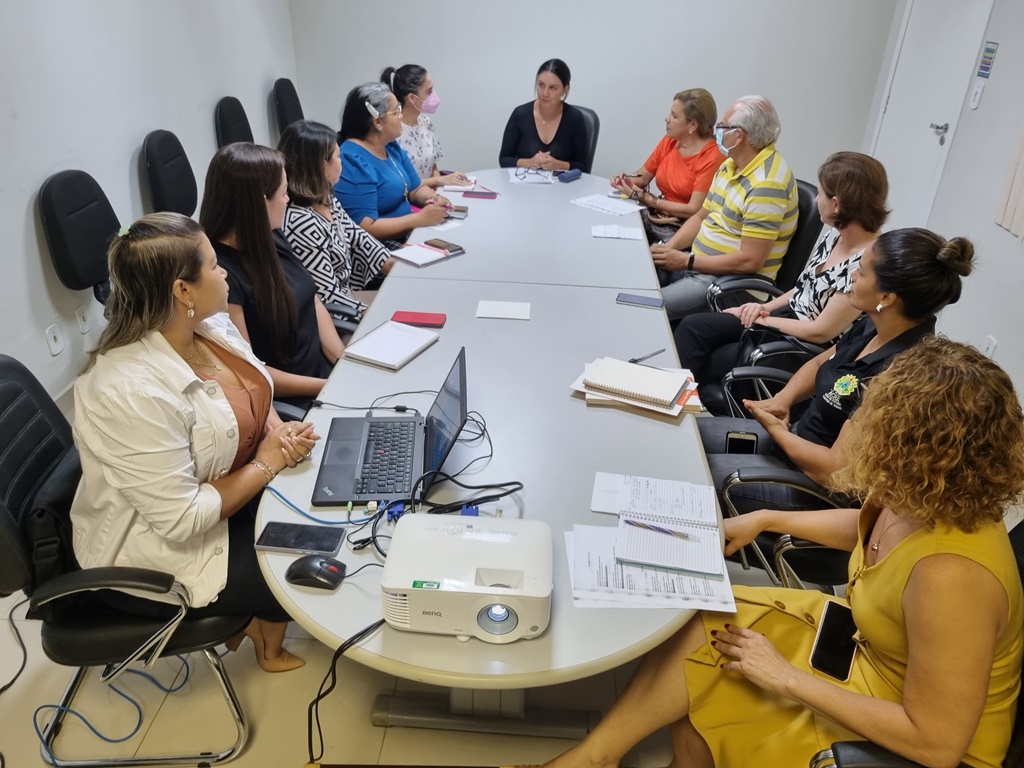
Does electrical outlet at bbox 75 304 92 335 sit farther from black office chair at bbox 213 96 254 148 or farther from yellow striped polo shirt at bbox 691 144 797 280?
yellow striped polo shirt at bbox 691 144 797 280

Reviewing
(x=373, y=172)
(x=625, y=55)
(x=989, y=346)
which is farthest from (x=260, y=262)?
(x=625, y=55)

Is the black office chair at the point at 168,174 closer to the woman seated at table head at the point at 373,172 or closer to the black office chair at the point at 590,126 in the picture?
the woman seated at table head at the point at 373,172

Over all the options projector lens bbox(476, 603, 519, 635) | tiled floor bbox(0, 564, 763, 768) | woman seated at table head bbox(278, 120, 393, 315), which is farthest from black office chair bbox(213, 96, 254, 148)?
projector lens bbox(476, 603, 519, 635)

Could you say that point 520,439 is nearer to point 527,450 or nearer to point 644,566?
point 527,450

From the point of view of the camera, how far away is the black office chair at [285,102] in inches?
185

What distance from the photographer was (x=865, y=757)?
112 centimetres

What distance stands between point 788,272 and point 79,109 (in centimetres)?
299

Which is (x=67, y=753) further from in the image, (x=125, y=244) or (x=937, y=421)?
(x=937, y=421)

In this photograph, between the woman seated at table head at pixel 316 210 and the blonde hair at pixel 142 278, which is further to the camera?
the woman seated at table head at pixel 316 210

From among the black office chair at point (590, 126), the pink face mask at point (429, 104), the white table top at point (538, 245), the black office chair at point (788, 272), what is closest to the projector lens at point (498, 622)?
the white table top at point (538, 245)

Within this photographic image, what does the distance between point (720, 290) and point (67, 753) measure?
8.51ft

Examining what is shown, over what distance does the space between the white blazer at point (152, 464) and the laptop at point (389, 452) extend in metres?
0.24

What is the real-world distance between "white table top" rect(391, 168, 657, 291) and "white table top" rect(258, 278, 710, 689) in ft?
0.28

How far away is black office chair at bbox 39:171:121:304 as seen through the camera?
2.62 m
